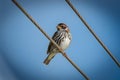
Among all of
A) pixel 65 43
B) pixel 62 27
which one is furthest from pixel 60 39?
pixel 62 27

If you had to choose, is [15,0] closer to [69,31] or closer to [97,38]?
[97,38]

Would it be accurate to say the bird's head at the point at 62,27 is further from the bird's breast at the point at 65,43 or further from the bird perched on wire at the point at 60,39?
the bird's breast at the point at 65,43

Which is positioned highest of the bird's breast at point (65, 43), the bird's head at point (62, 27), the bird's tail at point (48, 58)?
the bird's head at point (62, 27)

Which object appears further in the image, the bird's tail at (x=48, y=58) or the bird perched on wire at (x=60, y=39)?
the bird's tail at (x=48, y=58)

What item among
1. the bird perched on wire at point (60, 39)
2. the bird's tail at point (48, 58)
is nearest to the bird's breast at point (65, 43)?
the bird perched on wire at point (60, 39)

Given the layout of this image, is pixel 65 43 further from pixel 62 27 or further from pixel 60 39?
pixel 62 27

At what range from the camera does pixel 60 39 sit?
8352 mm

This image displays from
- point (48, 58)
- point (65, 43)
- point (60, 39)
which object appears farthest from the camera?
point (48, 58)

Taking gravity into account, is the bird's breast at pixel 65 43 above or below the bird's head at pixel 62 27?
below

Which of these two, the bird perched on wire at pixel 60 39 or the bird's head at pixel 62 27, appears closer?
the bird perched on wire at pixel 60 39

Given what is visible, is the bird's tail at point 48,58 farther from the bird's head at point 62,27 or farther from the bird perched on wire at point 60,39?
the bird's head at point 62,27

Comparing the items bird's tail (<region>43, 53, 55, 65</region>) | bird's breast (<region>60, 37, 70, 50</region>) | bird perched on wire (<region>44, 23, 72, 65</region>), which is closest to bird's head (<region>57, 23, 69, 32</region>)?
bird perched on wire (<region>44, 23, 72, 65</region>)

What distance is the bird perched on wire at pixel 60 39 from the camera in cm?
823

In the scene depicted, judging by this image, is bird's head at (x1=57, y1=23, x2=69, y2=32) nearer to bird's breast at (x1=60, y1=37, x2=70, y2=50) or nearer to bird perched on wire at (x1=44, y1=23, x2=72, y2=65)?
bird perched on wire at (x1=44, y1=23, x2=72, y2=65)
